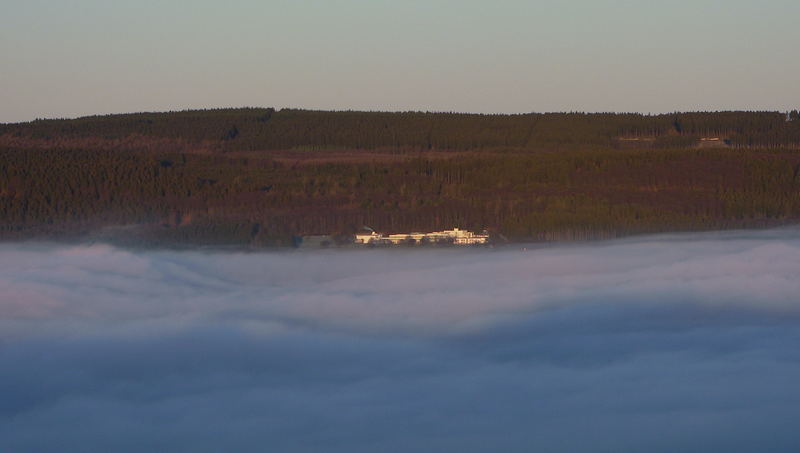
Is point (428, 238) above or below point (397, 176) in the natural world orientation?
below

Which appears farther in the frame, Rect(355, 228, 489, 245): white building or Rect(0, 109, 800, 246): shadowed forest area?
Rect(0, 109, 800, 246): shadowed forest area

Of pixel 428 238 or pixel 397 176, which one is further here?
pixel 397 176

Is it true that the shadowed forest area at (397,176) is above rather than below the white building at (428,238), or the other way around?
above

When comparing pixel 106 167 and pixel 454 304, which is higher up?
pixel 106 167

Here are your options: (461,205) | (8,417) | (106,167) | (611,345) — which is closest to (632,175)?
(461,205)

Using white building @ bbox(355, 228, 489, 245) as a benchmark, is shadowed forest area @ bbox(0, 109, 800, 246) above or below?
above

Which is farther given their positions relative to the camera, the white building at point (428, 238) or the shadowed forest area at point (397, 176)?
the shadowed forest area at point (397, 176)

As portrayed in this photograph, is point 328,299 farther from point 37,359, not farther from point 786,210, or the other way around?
point 786,210

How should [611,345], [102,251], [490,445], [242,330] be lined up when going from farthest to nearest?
[102,251] → [242,330] → [611,345] → [490,445]
